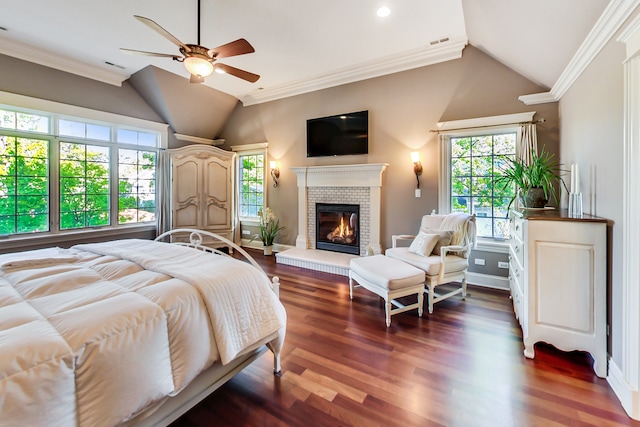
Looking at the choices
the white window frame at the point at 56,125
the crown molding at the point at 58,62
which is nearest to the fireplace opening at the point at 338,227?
the white window frame at the point at 56,125

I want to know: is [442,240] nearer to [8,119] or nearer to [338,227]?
[338,227]

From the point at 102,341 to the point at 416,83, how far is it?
15.0 ft

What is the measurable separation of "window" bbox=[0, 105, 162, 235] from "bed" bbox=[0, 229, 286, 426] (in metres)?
3.00

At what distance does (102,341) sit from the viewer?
111 cm

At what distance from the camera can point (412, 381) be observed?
1.96 metres

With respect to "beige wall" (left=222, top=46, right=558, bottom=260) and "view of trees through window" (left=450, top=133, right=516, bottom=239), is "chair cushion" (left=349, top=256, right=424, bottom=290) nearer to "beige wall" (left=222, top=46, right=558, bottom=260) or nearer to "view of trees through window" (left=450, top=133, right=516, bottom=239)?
"beige wall" (left=222, top=46, right=558, bottom=260)

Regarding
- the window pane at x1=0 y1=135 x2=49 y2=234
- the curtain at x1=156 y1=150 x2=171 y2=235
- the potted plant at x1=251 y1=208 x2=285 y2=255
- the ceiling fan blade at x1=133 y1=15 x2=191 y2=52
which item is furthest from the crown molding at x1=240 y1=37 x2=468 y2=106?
the window pane at x1=0 y1=135 x2=49 y2=234

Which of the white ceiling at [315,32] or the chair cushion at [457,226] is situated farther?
the chair cushion at [457,226]

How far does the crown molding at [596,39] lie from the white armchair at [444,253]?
165cm

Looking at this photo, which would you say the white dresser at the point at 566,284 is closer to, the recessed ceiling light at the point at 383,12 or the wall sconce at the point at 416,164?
the wall sconce at the point at 416,164

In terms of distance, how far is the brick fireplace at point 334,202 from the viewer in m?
4.57

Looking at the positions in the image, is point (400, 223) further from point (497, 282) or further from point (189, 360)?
point (189, 360)

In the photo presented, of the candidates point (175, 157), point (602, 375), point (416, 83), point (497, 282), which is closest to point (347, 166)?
point (416, 83)

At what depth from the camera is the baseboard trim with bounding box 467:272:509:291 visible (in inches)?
147
